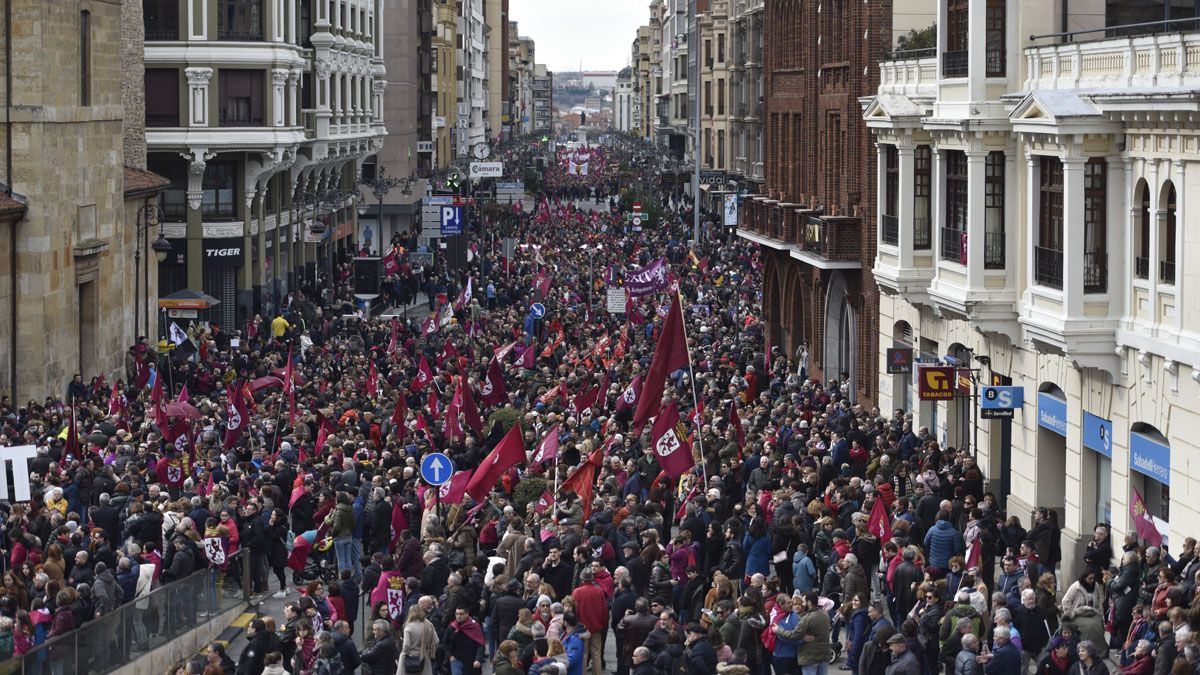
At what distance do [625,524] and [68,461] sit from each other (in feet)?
30.5

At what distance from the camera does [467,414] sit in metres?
33.2

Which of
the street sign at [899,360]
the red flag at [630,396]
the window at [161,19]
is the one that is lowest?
the red flag at [630,396]

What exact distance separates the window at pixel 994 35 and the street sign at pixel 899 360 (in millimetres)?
6225

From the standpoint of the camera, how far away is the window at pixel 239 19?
62.8 meters

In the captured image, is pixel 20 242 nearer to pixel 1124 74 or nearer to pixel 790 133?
pixel 790 133

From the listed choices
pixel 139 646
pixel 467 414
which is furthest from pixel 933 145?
pixel 139 646

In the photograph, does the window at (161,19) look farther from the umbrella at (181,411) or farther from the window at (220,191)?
the umbrella at (181,411)

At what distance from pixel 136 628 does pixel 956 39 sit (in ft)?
49.8

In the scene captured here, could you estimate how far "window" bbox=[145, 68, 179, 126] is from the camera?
61938 millimetres

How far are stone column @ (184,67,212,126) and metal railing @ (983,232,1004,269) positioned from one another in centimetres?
3631

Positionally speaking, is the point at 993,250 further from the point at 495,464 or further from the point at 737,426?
the point at 495,464

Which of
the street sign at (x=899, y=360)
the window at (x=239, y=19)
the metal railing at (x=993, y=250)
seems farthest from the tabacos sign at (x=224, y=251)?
the metal railing at (x=993, y=250)

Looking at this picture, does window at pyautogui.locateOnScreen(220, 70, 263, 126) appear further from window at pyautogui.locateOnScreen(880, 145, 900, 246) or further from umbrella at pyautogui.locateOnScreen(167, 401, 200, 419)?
window at pyautogui.locateOnScreen(880, 145, 900, 246)

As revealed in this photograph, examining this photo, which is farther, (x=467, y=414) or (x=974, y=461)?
(x=467, y=414)
